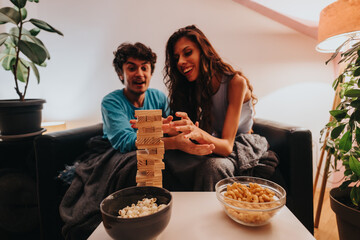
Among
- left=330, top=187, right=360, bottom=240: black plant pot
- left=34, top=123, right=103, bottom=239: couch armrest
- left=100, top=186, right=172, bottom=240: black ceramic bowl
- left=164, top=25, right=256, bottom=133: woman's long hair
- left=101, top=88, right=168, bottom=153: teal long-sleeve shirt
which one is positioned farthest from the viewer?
left=164, top=25, right=256, bottom=133: woman's long hair

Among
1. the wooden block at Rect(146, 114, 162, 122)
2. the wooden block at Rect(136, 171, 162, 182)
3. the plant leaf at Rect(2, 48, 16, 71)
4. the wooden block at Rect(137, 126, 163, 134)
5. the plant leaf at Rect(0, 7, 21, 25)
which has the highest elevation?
the plant leaf at Rect(0, 7, 21, 25)

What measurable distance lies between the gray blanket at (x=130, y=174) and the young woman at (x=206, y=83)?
0.73ft

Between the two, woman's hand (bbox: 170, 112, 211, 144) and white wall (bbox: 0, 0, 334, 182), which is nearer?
woman's hand (bbox: 170, 112, 211, 144)

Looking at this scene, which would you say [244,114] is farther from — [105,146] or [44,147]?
[44,147]

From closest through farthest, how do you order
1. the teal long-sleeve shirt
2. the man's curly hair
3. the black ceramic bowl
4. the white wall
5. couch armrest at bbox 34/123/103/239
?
1. the black ceramic bowl
2. couch armrest at bbox 34/123/103/239
3. the teal long-sleeve shirt
4. the man's curly hair
5. the white wall

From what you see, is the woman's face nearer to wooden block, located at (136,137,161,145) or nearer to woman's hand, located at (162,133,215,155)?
woman's hand, located at (162,133,215,155)

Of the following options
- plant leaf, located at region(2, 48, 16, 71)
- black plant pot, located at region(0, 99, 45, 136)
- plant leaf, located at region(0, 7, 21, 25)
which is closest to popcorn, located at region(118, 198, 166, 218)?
black plant pot, located at region(0, 99, 45, 136)

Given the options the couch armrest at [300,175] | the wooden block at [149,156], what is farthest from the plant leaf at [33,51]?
the couch armrest at [300,175]

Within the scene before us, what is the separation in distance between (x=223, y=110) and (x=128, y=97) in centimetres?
73

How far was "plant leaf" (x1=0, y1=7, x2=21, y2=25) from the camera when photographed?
1149 millimetres

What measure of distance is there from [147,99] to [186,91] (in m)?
0.34

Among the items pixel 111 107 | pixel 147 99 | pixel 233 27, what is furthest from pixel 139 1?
pixel 111 107

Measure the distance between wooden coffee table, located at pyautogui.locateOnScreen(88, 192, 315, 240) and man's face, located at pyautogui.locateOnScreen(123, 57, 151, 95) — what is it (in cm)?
101

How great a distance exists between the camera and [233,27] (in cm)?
186
